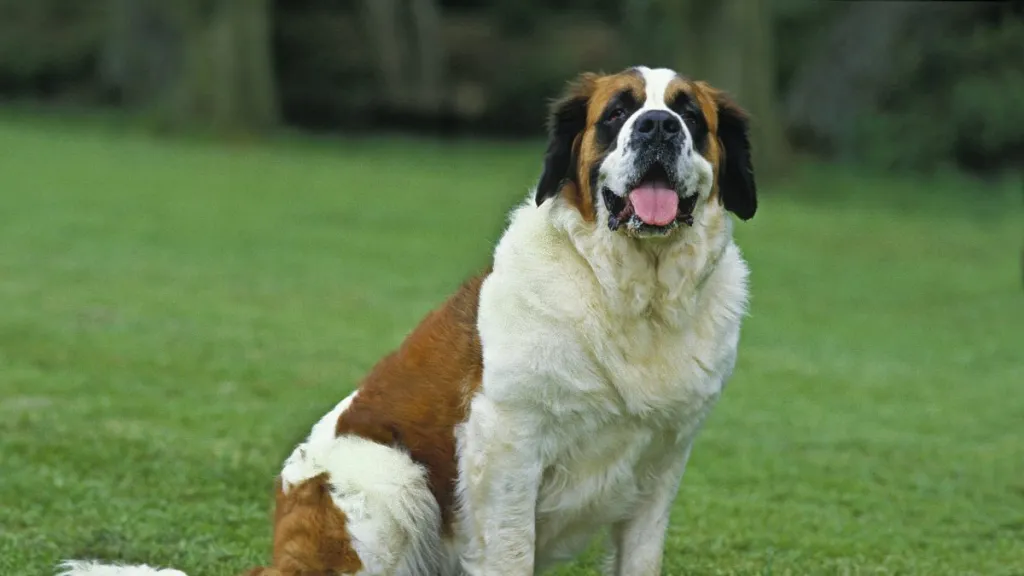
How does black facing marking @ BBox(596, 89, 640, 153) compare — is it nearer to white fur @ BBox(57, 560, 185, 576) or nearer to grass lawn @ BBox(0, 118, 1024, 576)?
grass lawn @ BBox(0, 118, 1024, 576)

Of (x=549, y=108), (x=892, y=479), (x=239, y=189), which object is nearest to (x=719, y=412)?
(x=892, y=479)

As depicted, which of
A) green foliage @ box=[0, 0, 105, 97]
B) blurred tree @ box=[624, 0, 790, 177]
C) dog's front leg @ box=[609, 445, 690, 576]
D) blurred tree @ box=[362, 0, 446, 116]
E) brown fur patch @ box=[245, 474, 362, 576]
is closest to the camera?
brown fur patch @ box=[245, 474, 362, 576]

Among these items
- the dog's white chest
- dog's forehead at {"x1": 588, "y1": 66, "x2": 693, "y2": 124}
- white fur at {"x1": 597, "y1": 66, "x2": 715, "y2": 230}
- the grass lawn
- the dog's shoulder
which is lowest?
the grass lawn

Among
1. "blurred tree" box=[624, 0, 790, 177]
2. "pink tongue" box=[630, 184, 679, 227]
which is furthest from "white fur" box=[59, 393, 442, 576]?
"blurred tree" box=[624, 0, 790, 177]

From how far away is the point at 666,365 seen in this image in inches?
195

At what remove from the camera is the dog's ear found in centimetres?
518

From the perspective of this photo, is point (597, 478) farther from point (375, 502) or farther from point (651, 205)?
point (651, 205)

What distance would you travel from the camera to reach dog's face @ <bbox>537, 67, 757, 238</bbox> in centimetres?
491

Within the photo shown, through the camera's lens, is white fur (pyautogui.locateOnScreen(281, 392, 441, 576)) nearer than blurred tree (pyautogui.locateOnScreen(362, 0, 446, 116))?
Yes

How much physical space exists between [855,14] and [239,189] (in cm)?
1453

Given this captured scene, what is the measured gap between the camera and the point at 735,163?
5.30 meters

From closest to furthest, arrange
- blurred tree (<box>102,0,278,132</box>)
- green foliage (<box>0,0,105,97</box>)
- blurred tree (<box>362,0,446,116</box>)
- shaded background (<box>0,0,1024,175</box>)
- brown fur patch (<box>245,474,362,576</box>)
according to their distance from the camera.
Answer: brown fur patch (<box>245,474,362,576</box>), shaded background (<box>0,0,1024,175</box>), blurred tree (<box>102,0,278,132</box>), blurred tree (<box>362,0,446,116</box>), green foliage (<box>0,0,105,97</box>)

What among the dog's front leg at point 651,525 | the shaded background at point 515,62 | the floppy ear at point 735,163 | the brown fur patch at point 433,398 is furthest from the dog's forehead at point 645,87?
the shaded background at point 515,62

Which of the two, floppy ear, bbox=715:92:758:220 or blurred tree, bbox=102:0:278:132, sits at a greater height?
floppy ear, bbox=715:92:758:220
